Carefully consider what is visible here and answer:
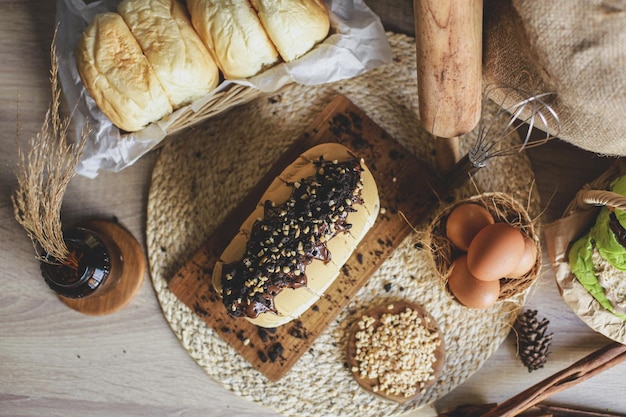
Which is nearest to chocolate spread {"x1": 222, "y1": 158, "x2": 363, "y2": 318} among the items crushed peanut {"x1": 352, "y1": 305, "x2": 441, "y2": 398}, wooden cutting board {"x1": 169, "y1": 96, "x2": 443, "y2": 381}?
wooden cutting board {"x1": 169, "y1": 96, "x2": 443, "y2": 381}

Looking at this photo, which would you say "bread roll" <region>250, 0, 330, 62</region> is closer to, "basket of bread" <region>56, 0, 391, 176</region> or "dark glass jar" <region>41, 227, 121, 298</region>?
"basket of bread" <region>56, 0, 391, 176</region>

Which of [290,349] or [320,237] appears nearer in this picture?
[320,237]

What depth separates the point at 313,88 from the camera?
1.36 m

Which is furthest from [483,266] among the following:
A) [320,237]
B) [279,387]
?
[279,387]

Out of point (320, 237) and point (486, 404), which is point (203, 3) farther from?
point (486, 404)

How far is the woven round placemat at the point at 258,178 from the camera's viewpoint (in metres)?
1.33

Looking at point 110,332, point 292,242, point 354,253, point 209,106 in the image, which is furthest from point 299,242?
point 110,332

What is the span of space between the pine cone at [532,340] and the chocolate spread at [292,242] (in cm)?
50

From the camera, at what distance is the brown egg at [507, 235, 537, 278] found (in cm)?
115

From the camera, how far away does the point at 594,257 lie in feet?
3.91

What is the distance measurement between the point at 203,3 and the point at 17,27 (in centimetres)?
55

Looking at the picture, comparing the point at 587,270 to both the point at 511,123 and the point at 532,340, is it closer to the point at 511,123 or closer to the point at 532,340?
the point at 532,340

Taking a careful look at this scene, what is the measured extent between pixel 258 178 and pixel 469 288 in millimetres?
546

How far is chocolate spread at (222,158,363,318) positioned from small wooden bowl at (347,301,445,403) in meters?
0.24
